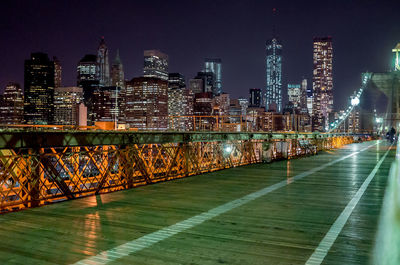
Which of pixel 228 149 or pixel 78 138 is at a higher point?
pixel 78 138

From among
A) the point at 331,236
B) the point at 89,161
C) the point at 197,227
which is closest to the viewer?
the point at 331,236

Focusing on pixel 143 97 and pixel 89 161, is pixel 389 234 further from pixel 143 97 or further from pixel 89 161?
pixel 143 97

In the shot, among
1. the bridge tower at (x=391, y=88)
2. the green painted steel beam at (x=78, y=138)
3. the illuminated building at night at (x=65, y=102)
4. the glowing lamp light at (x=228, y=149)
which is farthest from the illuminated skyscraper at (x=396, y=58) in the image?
the illuminated building at night at (x=65, y=102)

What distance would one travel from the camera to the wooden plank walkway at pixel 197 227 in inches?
179

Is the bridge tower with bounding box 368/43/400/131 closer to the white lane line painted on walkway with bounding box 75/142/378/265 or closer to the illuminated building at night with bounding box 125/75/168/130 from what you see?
the illuminated building at night with bounding box 125/75/168/130

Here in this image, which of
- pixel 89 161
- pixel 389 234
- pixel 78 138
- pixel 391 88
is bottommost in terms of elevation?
pixel 389 234

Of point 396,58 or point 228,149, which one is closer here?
point 228,149

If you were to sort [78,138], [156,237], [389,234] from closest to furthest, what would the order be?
[156,237]
[389,234]
[78,138]

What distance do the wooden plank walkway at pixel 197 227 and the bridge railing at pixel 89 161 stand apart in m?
0.65

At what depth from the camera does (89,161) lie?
410 inches

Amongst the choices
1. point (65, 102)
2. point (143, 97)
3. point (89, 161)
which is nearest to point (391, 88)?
point (143, 97)

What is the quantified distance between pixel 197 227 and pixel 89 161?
5.51 metres

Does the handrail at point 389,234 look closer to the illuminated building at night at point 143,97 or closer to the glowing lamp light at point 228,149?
the glowing lamp light at point 228,149

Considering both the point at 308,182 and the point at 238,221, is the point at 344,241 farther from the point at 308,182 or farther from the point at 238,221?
the point at 308,182
